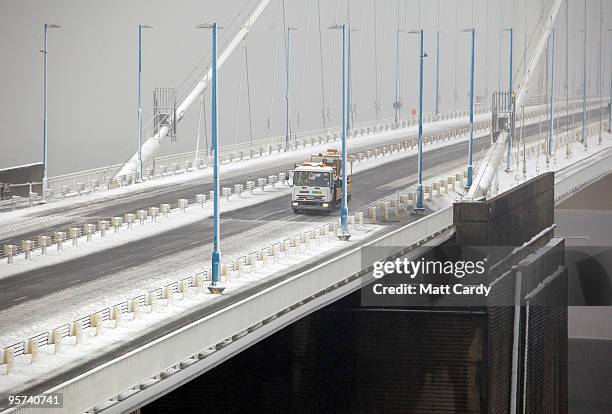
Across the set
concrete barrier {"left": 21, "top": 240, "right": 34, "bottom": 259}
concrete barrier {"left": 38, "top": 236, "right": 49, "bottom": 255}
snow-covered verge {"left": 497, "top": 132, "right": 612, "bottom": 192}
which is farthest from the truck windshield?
snow-covered verge {"left": 497, "top": 132, "right": 612, "bottom": 192}

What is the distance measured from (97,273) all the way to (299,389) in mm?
8676

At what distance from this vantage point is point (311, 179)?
64188mm

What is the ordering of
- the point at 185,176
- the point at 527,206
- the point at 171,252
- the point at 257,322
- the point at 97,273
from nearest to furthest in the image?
1. the point at 257,322
2. the point at 97,273
3. the point at 171,252
4. the point at 527,206
5. the point at 185,176

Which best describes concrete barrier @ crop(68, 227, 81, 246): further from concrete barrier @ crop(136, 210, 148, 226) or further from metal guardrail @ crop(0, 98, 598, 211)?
metal guardrail @ crop(0, 98, 598, 211)

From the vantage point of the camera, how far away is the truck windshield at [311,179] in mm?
64000

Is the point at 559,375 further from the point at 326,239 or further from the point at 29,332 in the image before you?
the point at 29,332

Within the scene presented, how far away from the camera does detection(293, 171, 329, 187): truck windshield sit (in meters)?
64.0

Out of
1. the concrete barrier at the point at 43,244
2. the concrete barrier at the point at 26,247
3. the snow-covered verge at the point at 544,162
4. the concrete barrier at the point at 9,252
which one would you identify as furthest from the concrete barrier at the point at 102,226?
the snow-covered verge at the point at 544,162

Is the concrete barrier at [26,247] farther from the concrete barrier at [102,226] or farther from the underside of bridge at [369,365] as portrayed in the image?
the underside of bridge at [369,365]

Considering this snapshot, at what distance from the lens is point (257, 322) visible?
35.2m

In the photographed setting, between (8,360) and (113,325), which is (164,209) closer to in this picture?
(113,325)

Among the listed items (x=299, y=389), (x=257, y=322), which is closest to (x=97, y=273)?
(x=299, y=389)

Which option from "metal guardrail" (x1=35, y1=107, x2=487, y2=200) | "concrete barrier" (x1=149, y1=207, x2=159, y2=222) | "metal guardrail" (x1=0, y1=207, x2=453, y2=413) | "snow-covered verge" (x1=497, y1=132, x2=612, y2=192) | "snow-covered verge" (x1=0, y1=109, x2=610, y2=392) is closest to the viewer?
"metal guardrail" (x1=0, y1=207, x2=453, y2=413)

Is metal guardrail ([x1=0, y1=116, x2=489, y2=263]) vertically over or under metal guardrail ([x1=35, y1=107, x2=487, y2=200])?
under
